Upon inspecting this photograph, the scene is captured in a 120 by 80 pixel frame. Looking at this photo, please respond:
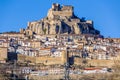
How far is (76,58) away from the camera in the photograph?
69.4 metres

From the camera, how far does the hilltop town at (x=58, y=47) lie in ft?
217

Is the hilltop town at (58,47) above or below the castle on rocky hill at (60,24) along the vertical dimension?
below

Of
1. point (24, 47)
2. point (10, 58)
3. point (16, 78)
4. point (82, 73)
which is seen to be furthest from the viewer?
point (24, 47)

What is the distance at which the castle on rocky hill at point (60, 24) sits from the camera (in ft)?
259

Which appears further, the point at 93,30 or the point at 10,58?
the point at 93,30

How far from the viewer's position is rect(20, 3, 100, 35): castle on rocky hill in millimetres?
78875

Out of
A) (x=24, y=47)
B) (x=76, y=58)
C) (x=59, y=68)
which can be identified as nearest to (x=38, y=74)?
(x=59, y=68)

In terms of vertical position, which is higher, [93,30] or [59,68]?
[93,30]

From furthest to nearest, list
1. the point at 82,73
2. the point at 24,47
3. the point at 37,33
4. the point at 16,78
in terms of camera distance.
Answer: the point at 37,33
the point at 24,47
the point at 82,73
the point at 16,78

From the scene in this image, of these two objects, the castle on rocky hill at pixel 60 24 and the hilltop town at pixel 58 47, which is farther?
the castle on rocky hill at pixel 60 24

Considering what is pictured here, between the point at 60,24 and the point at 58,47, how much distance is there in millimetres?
3740

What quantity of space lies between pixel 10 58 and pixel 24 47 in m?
6.03

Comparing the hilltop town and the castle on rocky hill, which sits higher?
the castle on rocky hill

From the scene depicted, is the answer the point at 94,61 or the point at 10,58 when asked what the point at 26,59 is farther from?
the point at 94,61
